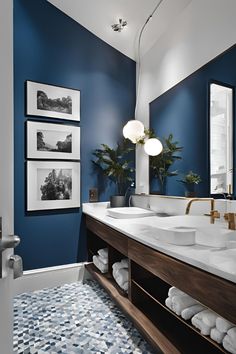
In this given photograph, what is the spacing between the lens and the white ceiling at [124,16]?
199cm

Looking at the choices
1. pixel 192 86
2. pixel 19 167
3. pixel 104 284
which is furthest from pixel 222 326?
pixel 19 167

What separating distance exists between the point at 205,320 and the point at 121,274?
83cm

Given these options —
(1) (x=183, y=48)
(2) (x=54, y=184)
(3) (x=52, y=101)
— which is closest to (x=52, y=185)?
(2) (x=54, y=184)

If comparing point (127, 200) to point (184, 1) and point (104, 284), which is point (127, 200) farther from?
point (184, 1)

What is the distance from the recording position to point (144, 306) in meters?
1.44

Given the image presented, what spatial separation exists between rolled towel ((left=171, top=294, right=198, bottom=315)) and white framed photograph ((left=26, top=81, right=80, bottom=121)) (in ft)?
6.08

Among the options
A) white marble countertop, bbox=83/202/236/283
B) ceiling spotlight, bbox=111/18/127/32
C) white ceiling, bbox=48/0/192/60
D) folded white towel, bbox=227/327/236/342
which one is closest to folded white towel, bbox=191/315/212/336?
folded white towel, bbox=227/327/236/342

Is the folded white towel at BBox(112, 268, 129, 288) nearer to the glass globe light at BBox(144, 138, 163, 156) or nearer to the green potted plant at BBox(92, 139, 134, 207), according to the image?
the green potted plant at BBox(92, 139, 134, 207)

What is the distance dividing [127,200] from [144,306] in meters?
1.23

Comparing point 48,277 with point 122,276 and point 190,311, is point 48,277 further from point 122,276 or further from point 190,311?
point 190,311

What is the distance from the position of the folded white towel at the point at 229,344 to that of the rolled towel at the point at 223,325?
23 millimetres

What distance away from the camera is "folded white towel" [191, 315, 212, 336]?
935 millimetres

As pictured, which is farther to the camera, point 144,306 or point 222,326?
point 144,306

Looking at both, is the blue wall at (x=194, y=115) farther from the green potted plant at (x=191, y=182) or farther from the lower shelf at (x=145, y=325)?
the lower shelf at (x=145, y=325)
